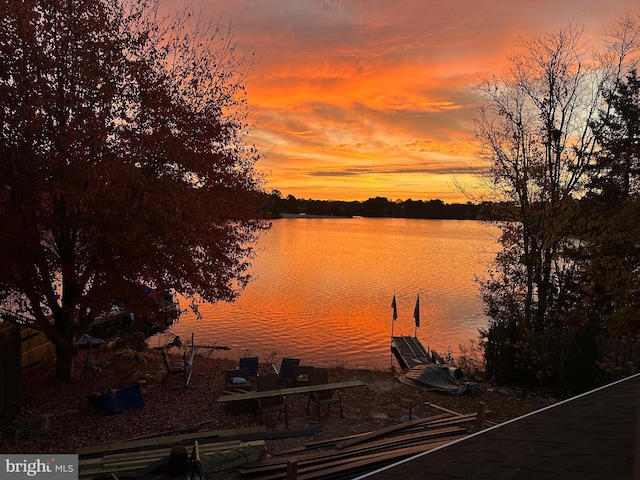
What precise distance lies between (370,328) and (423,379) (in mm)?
18800

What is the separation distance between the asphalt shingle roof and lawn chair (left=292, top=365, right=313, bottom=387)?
9.51m

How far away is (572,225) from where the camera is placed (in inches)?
838

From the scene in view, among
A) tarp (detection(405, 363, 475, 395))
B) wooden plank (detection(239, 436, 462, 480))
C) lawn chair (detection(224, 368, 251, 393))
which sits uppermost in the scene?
wooden plank (detection(239, 436, 462, 480))

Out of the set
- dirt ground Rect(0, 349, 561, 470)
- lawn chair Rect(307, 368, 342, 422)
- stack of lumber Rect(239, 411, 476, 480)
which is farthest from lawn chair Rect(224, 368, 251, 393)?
stack of lumber Rect(239, 411, 476, 480)

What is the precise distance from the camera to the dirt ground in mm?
11273

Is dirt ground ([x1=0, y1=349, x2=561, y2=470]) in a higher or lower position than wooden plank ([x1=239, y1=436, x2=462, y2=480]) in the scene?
lower

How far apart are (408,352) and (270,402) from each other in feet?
54.5

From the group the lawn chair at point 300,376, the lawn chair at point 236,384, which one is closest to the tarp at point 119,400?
the lawn chair at point 236,384

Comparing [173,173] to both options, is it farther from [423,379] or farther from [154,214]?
[423,379]

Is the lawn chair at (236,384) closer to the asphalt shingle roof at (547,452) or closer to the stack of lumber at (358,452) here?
the stack of lumber at (358,452)

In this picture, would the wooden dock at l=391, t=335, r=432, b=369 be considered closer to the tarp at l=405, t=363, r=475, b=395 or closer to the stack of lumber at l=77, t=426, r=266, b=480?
the tarp at l=405, t=363, r=475, b=395

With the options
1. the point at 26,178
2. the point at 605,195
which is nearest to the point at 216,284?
the point at 26,178

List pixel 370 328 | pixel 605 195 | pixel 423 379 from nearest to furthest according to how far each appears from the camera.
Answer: pixel 423 379 → pixel 605 195 → pixel 370 328

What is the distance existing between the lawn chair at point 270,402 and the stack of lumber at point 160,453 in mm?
1354
